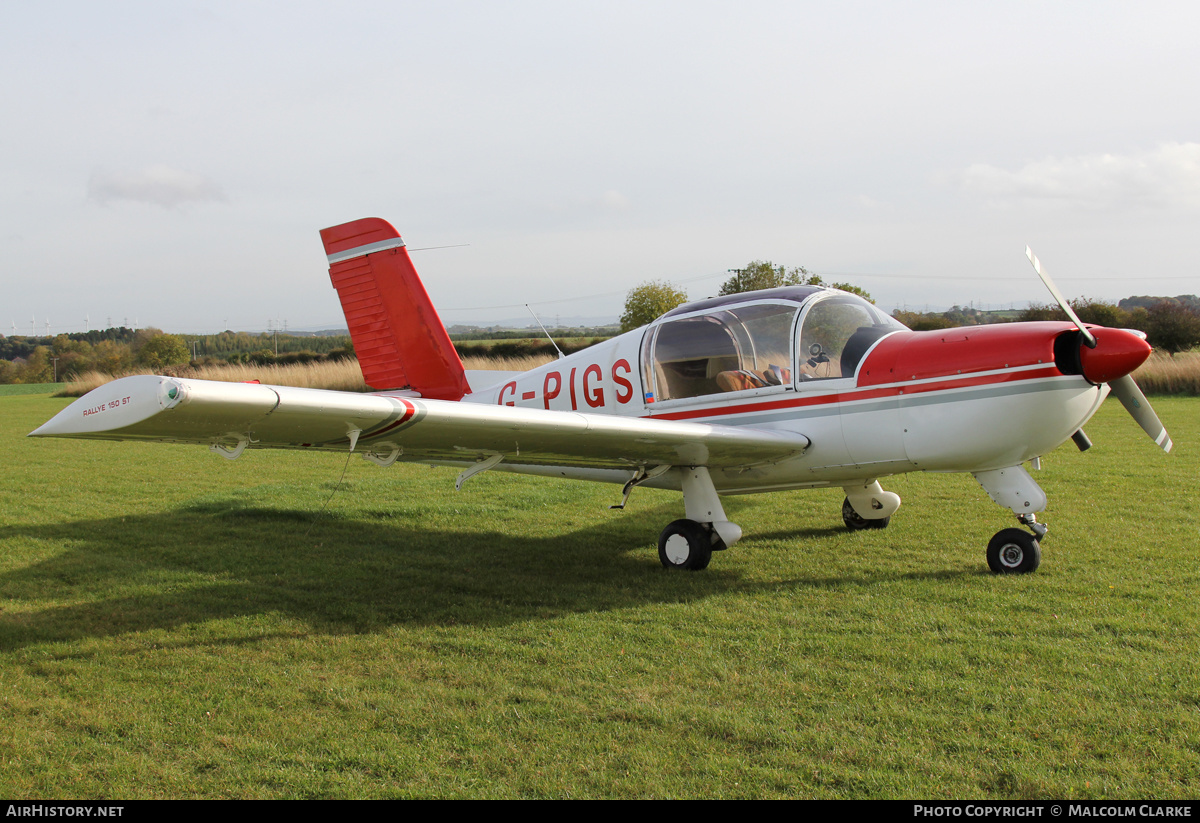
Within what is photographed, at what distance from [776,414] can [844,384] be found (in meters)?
0.55

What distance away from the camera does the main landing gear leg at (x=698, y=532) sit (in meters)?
6.11

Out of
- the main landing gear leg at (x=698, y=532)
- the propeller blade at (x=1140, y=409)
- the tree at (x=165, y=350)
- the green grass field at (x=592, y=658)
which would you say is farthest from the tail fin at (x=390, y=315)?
the tree at (x=165, y=350)

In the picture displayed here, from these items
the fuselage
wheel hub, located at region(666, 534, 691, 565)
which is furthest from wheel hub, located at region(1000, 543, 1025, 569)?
wheel hub, located at region(666, 534, 691, 565)

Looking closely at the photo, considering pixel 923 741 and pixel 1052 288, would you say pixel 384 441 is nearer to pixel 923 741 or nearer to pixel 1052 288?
pixel 923 741

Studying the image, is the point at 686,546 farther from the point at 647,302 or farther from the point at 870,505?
the point at 647,302

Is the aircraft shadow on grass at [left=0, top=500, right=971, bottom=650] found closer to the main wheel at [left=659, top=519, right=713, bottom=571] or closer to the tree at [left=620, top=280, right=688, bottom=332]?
the main wheel at [left=659, top=519, right=713, bottom=571]

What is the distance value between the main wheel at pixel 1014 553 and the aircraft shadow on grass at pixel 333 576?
266mm

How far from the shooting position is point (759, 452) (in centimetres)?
608

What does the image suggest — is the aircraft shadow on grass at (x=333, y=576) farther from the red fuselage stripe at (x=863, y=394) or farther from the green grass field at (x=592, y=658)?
the red fuselage stripe at (x=863, y=394)

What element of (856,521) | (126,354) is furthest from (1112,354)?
(126,354)

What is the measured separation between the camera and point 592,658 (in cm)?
421

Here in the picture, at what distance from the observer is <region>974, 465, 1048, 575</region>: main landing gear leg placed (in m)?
5.71

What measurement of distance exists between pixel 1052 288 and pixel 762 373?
203 cm
